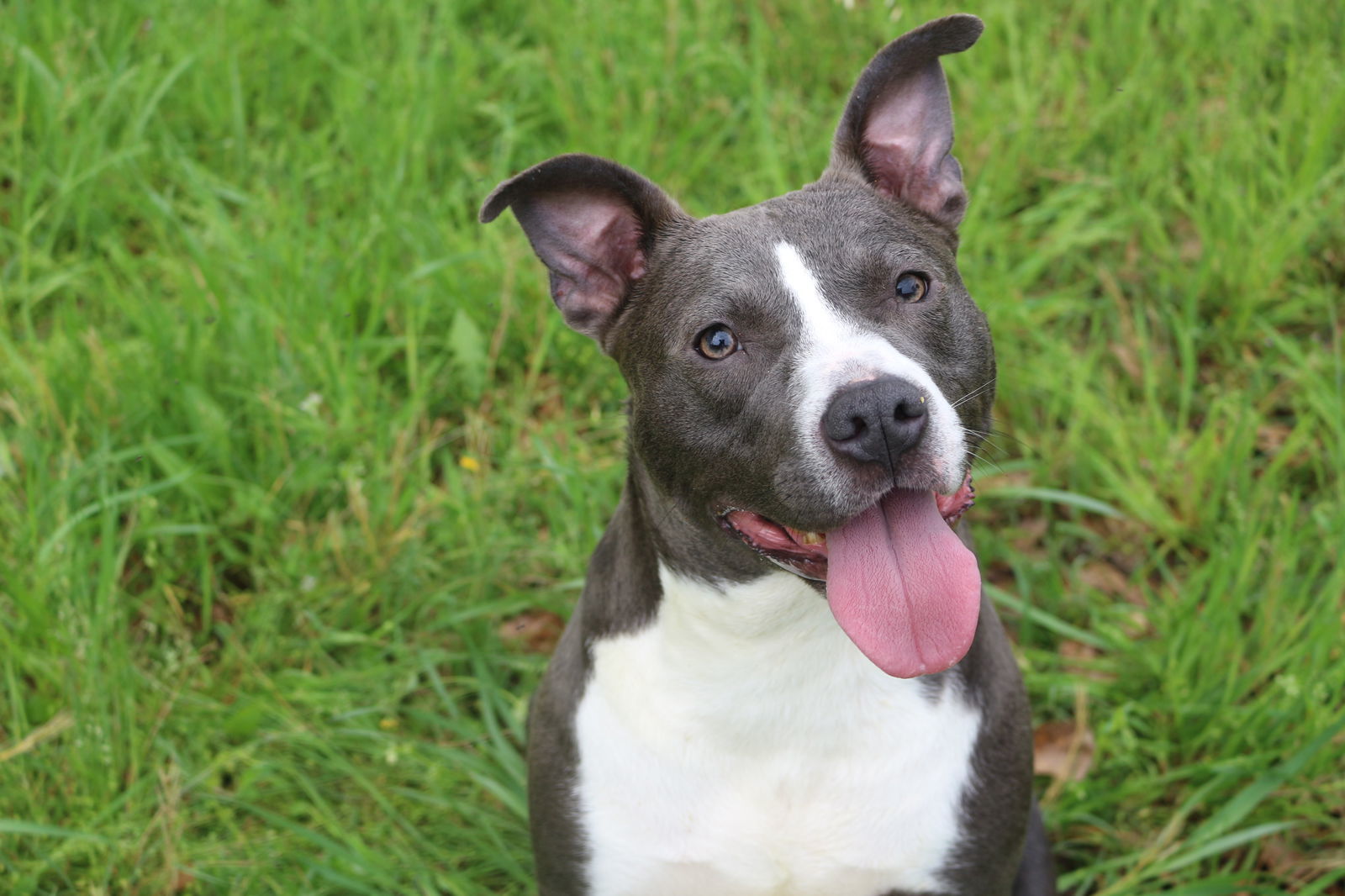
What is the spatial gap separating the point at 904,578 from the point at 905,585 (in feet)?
0.04

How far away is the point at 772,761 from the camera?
2.96m

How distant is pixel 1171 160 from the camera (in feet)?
17.6

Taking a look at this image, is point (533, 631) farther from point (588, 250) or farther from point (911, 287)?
point (911, 287)

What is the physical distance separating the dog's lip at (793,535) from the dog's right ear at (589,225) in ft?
2.17

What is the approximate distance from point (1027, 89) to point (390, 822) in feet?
12.0

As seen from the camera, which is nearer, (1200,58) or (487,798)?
(487,798)

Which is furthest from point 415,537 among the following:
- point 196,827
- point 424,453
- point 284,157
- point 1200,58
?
point 1200,58

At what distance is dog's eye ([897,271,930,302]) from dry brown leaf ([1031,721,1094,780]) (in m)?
1.61

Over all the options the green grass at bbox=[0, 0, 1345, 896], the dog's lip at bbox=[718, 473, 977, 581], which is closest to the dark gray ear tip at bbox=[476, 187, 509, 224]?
the dog's lip at bbox=[718, 473, 977, 581]

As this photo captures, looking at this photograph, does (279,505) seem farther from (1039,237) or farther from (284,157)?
(1039,237)

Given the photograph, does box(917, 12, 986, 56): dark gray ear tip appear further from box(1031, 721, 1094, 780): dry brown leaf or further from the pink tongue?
box(1031, 721, 1094, 780): dry brown leaf

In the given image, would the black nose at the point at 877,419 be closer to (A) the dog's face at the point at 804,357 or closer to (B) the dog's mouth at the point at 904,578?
(A) the dog's face at the point at 804,357

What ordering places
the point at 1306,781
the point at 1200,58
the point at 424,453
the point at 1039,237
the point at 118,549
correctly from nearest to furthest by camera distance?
the point at 1306,781 < the point at 118,549 < the point at 424,453 < the point at 1039,237 < the point at 1200,58

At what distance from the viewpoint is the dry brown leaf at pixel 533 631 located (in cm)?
438
